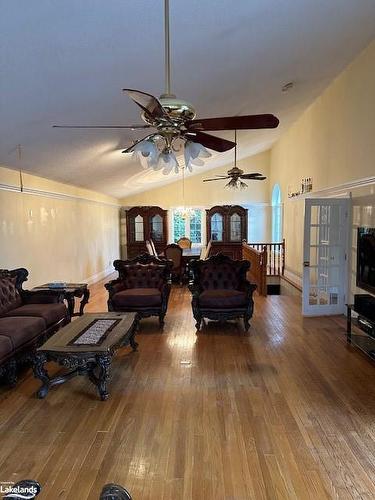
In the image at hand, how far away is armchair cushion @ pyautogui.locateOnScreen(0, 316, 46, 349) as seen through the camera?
3.49m

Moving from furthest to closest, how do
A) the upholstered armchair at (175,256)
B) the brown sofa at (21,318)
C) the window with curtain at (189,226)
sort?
the window with curtain at (189,226) < the upholstered armchair at (175,256) < the brown sofa at (21,318)

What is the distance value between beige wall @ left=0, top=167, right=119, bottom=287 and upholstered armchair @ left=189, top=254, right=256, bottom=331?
2.67 meters

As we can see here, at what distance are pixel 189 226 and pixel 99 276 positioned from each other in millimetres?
3711

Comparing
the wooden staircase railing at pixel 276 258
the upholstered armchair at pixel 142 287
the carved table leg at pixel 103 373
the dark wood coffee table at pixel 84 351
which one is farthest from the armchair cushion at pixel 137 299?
the wooden staircase railing at pixel 276 258

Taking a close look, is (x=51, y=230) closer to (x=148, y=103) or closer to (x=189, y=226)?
(x=148, y=103)

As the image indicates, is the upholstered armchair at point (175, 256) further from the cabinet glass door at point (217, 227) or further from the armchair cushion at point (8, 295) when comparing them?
the armchair cushion at point (8, 295)

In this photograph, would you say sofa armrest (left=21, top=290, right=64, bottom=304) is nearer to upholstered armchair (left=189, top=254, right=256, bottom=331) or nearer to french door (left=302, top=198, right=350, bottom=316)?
upholstered armchair (left=189, top=254, right=256, bottom=331)

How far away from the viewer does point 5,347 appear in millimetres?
3283

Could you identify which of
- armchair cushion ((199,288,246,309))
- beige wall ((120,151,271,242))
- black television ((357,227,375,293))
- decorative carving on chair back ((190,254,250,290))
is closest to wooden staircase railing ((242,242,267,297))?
decorative carving on chair back ((190,254,250,290))

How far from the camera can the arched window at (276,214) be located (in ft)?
35.3

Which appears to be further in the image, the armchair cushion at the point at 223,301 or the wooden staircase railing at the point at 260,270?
the wooden staircase railing at the point at 260,270

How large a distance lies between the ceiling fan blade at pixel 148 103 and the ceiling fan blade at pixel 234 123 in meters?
0.35

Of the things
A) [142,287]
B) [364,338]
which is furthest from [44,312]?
[364,338]

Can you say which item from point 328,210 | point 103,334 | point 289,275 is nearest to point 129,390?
point 103,334
